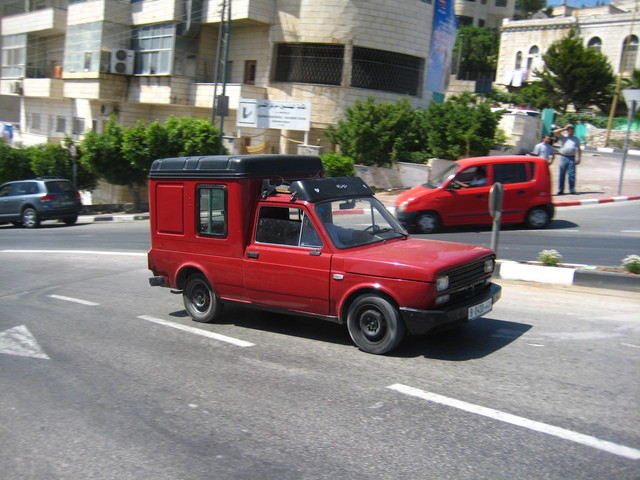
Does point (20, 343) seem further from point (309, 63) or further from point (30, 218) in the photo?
point (309, 63)

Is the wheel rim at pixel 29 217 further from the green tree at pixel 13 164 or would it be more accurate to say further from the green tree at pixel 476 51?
the green tree at pixel 476 51

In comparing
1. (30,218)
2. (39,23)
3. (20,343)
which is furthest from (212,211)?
(39,23)

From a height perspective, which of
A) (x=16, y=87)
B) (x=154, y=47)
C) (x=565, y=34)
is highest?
(x=565, y=34)

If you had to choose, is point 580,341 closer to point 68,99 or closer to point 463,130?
point 463,130

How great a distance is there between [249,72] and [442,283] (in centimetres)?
2831

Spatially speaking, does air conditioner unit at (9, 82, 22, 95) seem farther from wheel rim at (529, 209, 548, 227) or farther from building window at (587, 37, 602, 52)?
building window at (587, 37, 602, 52)

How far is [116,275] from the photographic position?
12555 mm

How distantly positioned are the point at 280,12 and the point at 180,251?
2447 centimetres

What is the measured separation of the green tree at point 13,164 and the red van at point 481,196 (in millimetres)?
23774

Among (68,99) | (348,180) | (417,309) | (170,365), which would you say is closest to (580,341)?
(417,309)

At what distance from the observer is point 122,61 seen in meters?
34.1

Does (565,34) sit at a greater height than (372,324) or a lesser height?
greater

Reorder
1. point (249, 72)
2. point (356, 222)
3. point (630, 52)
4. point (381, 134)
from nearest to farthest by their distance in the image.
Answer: point (356, 222) → point (381, 134) → point (249, 72) → point (630, 52)

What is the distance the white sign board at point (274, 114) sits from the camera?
27625 mm
